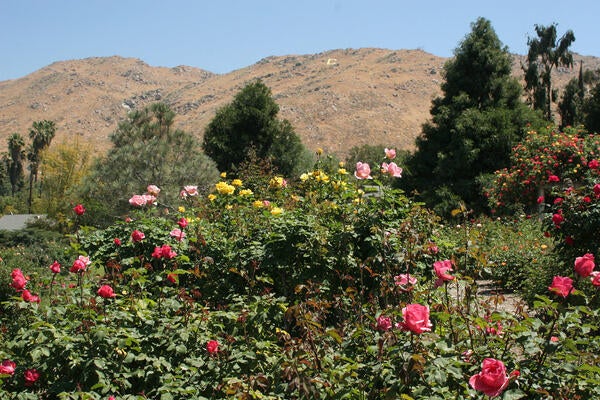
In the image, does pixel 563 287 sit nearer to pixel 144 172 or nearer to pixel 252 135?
pixel 144 172

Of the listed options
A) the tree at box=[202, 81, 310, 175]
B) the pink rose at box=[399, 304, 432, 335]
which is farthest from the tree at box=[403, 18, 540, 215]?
the pink rose at box=[399, 304, 432, 335]

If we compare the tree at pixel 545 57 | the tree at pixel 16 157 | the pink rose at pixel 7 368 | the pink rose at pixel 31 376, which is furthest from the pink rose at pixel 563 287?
→ the tree at pixel 16 157

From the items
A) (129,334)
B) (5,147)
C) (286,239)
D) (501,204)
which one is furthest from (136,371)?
(5,147)

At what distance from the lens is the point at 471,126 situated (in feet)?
54.5

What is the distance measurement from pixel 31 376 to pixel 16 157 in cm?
5047

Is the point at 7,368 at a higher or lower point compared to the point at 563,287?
lower

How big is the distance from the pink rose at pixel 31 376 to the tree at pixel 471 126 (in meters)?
13.9

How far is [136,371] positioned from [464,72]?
17.2m

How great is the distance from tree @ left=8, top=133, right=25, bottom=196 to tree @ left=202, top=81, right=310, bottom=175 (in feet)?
100

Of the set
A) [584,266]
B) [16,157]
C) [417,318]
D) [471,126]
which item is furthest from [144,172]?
[16,157]

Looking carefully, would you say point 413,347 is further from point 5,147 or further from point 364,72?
point 5,147

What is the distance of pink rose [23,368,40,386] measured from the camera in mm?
2705

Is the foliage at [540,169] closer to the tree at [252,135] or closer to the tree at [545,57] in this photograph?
the tree at [252,135]

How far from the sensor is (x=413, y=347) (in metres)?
2.20
